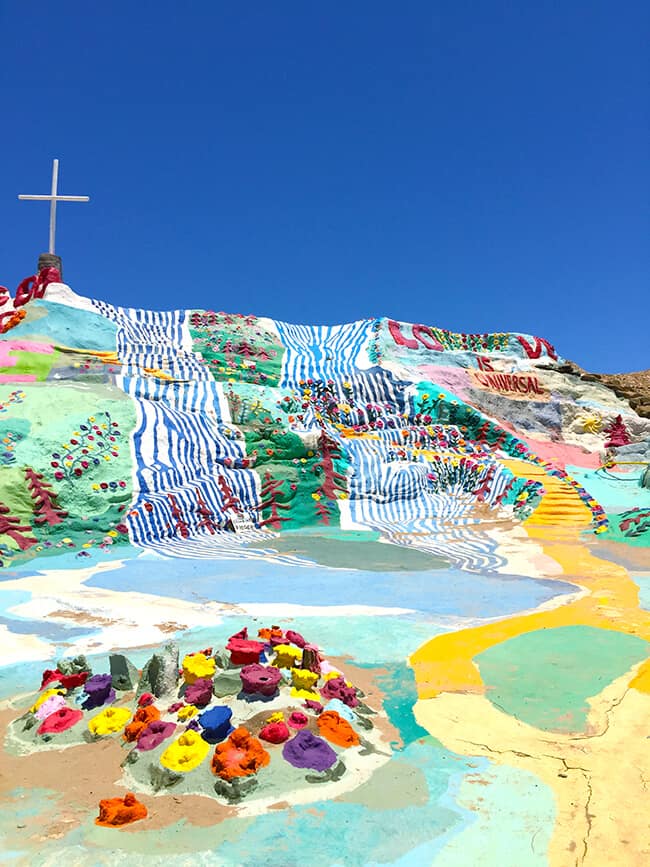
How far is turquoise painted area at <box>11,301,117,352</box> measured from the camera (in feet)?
42.7

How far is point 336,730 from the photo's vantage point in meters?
2.61

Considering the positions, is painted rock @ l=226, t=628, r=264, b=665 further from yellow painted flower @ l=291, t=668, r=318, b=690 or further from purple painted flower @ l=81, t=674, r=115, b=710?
purple painted flower @ l=81, t=674, r=115, b=710

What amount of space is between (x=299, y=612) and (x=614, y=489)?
830 centimetres

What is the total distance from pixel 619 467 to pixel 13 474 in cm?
1041

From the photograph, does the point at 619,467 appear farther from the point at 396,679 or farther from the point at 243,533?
the point at 396,679

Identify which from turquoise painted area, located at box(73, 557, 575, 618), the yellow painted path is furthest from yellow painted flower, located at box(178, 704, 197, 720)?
turquoise painted area, located at box(73, 557, 575, 618)

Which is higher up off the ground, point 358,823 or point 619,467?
point 619,467

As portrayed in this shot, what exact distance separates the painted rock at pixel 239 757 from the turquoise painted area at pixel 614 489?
8.93 meters

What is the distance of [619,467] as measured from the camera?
12.8 meters

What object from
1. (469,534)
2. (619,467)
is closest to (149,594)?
(469,534)

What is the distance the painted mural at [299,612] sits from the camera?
2.18 m

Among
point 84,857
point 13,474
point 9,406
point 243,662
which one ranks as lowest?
point 84,857

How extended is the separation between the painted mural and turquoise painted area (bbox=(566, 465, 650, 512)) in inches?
2.9

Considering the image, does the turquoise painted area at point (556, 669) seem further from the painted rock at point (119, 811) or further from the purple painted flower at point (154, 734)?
the painted rock at point (119, 811)
